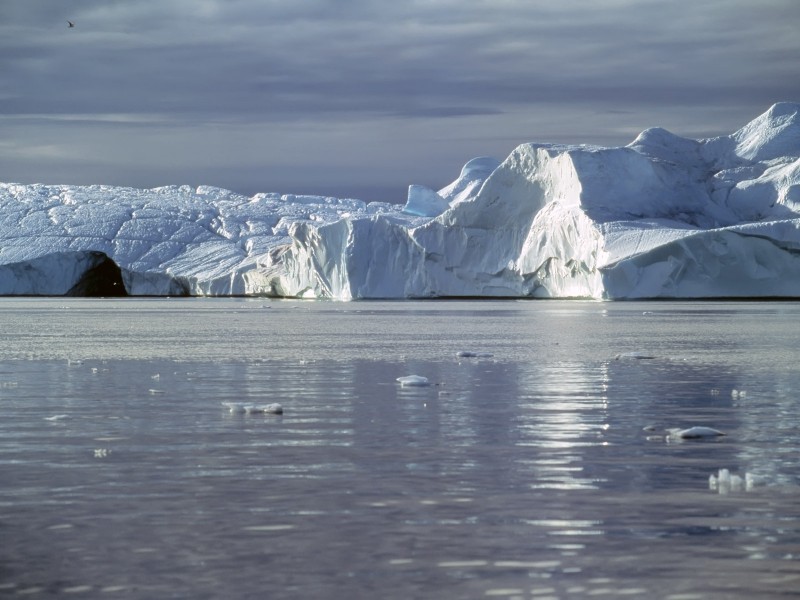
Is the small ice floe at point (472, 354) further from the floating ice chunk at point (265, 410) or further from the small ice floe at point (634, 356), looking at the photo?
the floating ice chunk at point (265, 410)

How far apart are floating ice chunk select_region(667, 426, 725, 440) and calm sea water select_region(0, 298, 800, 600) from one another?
0.37ft

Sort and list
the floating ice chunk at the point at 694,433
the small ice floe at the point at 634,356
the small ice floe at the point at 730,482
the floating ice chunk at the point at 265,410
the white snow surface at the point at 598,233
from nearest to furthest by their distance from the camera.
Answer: the small ice floe at the point at 730,482
the floating ice chunk at the point at 694,433
the floating ice chunk at the point at 265,410
the small ice floe at the point at 634,356
the white snow surface at the point at 598,233

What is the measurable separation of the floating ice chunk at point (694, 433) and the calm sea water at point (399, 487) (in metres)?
0.11

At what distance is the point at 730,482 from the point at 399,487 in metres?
2.13

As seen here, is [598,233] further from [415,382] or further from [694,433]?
[694,433]

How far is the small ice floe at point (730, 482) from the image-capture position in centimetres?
764

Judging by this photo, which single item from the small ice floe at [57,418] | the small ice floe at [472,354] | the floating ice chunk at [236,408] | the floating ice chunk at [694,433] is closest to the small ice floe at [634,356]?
the small ice floe at [472,354]

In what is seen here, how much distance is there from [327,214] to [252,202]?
37.2 feet

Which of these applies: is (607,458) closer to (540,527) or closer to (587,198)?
(540,527)

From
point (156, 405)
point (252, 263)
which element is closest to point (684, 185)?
point (252, 263)

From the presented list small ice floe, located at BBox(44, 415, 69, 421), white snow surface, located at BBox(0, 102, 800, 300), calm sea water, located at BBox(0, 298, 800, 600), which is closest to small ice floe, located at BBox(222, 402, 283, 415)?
calm sea water, located at BBox(0, 298, 800, 600)

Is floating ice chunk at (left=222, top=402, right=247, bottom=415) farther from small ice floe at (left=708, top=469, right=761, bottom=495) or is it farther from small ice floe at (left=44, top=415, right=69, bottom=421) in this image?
small ice floe at (left=708, top=469, right=761, bottom=495)

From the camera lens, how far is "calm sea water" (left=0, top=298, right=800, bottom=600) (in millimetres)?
5465

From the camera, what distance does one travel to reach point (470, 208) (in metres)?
70.1
